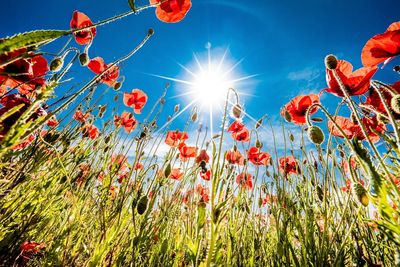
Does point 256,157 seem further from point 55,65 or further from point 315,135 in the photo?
point 55,65

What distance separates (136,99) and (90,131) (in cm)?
102

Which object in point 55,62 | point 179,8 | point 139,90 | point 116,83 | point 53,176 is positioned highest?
point 139,90

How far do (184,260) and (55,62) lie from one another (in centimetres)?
A: 155

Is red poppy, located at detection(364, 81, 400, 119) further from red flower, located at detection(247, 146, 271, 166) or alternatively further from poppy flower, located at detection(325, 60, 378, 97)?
red flower, located at detection(247, 146, 271, 166)

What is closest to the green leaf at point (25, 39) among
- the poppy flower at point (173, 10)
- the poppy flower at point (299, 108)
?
the poppy flower at point (173, 10)

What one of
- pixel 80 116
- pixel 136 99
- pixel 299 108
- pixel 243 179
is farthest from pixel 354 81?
pixel 136 99

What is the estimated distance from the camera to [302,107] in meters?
2.21

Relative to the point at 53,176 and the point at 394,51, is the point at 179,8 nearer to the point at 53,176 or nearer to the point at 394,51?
the point at 394,51

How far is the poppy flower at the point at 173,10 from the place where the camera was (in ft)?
4.82

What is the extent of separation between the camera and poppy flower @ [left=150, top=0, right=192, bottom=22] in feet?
4.82

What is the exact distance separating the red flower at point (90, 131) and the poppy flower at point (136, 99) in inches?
29.1

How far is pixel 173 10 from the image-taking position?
4.88 feet

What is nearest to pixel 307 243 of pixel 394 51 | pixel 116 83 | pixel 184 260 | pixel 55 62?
pixel 184 260

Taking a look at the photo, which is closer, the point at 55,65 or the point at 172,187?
the point at 55,65
